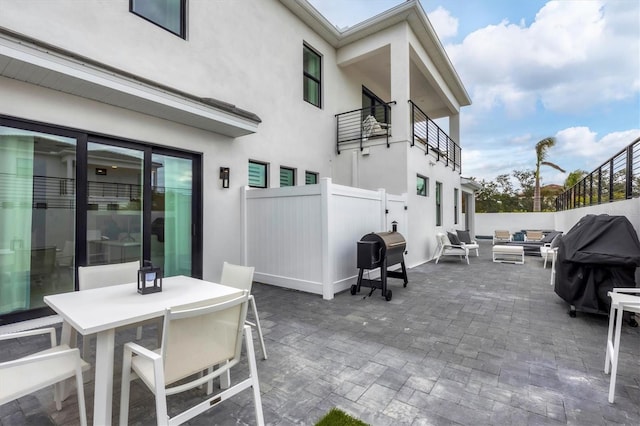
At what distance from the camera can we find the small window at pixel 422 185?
9039 millimetres

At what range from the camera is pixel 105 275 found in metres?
3.00

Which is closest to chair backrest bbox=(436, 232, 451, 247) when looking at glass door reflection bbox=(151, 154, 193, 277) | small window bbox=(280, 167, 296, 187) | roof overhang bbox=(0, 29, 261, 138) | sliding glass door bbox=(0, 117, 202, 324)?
small window bbox=(280, 167, 296, 187)

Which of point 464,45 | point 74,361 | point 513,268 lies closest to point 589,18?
point 464,45

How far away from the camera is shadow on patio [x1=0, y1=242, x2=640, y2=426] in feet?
6.95

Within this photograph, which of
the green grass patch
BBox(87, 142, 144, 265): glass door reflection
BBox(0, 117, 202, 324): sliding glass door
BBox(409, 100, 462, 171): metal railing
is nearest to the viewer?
the green grass patch

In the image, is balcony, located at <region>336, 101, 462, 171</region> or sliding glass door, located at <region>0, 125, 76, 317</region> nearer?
sliding glass door, located at <region>0, 125, 76, 317</region>

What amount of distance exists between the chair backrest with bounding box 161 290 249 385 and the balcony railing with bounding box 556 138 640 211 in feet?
20.3

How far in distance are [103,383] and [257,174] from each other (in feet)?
18.5

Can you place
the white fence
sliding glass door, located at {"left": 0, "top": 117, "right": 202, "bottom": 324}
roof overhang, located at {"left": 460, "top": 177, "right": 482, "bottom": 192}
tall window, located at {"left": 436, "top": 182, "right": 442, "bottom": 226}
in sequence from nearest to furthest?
sliding glass door, located at {"left": 0, "top": 117, "right": 202, "bottom": 324} → the white fence → tall window, located at {"left": 436, "top": 182, "right": 442, "bottom": 226} → roof overhang, located at {"left": 460, "top": 177, "right": 482, "bottom": 192}

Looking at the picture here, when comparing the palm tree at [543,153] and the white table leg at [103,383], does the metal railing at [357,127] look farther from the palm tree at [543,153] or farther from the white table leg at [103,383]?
the palm tree at [543,153]

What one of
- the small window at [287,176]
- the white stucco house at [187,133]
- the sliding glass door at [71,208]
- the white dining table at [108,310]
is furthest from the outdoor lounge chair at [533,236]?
the white dining table at [108,310]

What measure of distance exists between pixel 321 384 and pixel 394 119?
7.30 metres

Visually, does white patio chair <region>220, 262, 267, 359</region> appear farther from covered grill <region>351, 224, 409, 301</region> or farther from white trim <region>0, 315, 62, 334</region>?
white trim <region>0, 315, 62, 334</region>

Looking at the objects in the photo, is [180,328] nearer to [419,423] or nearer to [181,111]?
[419,423]
